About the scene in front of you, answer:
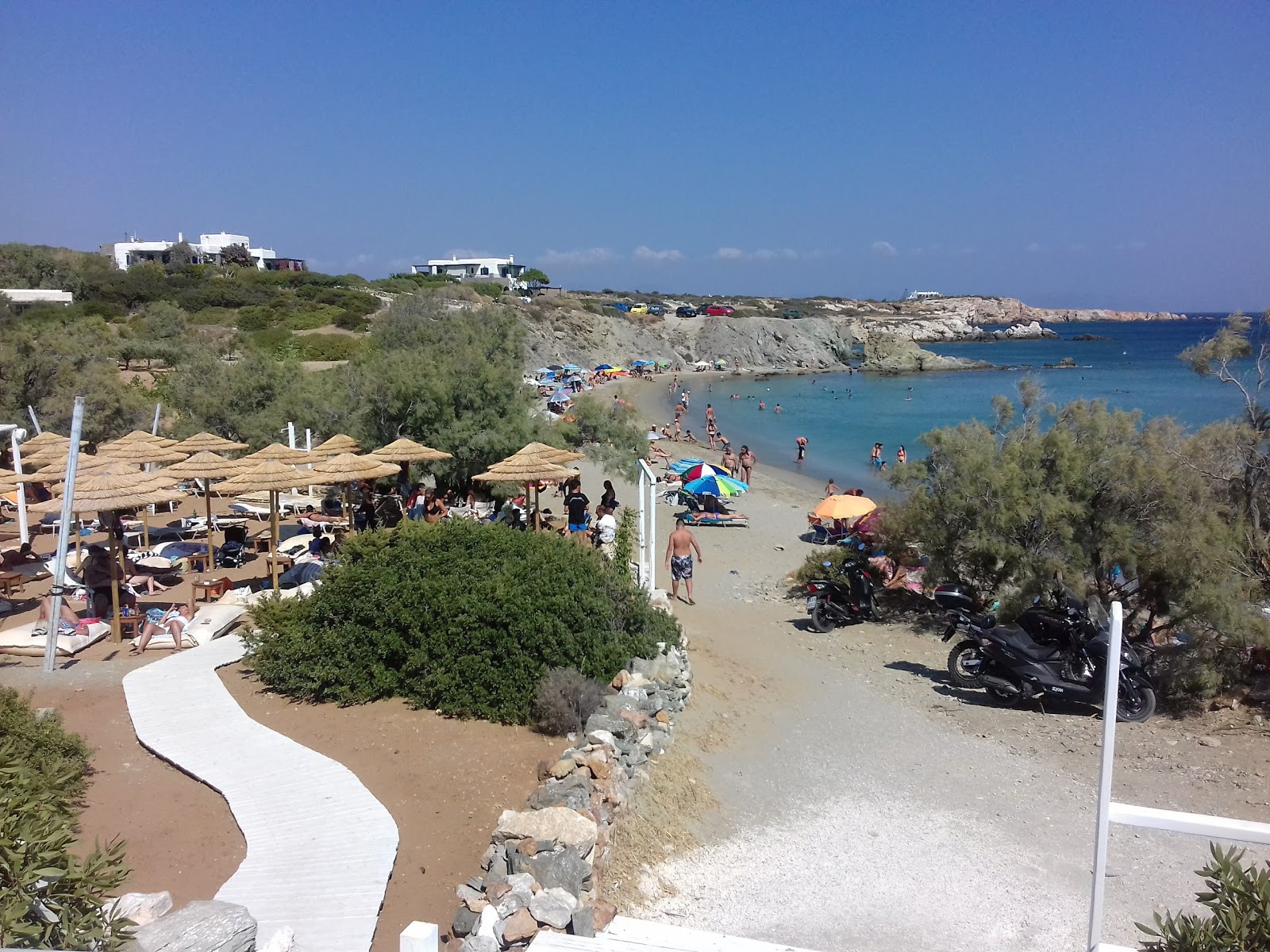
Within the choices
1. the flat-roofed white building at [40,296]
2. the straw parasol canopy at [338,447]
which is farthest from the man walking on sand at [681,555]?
the flat-roofed white building at [40,296]

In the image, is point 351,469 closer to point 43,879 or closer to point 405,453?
point 405,453

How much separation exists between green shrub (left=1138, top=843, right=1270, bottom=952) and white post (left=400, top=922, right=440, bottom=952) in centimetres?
220

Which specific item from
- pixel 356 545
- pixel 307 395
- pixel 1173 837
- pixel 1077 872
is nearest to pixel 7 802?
pixel 356 545

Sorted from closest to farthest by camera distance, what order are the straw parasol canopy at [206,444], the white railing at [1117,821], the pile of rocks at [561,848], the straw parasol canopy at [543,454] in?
the white railing at [1117,821] → the pile of rocks at [561,848] → the straw parasol canopy at [543,454] → the straw parasol canopy at [206,444]

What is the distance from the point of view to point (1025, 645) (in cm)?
876

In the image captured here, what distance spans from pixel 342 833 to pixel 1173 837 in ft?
18.6

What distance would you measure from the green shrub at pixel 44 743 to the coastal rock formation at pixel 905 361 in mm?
82906

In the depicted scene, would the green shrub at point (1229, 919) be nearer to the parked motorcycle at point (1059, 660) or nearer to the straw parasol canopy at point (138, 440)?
the parked motorcycle at point (1059, 660)

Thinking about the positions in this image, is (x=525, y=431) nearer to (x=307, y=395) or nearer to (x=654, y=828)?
(x=307, y=395)

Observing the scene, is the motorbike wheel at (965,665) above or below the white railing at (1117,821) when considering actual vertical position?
below

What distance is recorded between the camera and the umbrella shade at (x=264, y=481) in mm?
11352

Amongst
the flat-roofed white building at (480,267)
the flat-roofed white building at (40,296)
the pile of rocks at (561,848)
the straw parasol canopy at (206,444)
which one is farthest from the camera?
the flat-roofed white building at (480,267)

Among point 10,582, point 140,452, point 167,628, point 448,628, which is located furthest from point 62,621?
point 140,452

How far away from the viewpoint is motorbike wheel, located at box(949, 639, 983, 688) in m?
9.48
